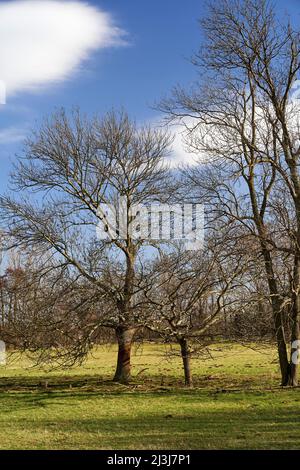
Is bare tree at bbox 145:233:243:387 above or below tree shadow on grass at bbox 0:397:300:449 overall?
above

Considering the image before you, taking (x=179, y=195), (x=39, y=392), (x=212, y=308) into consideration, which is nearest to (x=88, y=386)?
(x=39, y=392)

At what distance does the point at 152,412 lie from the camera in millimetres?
11555

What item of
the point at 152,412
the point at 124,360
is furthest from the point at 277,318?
the point at 152,412

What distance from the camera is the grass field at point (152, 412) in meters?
8.38

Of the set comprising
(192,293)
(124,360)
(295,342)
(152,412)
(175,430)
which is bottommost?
(152,412)

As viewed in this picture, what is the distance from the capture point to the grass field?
27.5 feet

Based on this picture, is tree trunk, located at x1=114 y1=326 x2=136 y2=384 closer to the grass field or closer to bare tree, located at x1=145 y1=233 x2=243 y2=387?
the grass field

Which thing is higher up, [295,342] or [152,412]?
[295,342]

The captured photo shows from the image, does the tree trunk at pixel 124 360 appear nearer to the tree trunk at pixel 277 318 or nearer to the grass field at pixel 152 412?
the grass field at pixel 152 412

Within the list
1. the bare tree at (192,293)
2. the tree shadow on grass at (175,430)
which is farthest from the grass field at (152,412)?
the bare tree at (192,293)

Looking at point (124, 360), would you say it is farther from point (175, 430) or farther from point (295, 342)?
point (175, 430)

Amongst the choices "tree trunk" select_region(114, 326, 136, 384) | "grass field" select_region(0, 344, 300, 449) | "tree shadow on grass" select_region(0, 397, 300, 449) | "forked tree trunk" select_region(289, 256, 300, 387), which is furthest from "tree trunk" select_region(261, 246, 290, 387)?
"tree trunk" select_region(114, 326, 136, 384)
